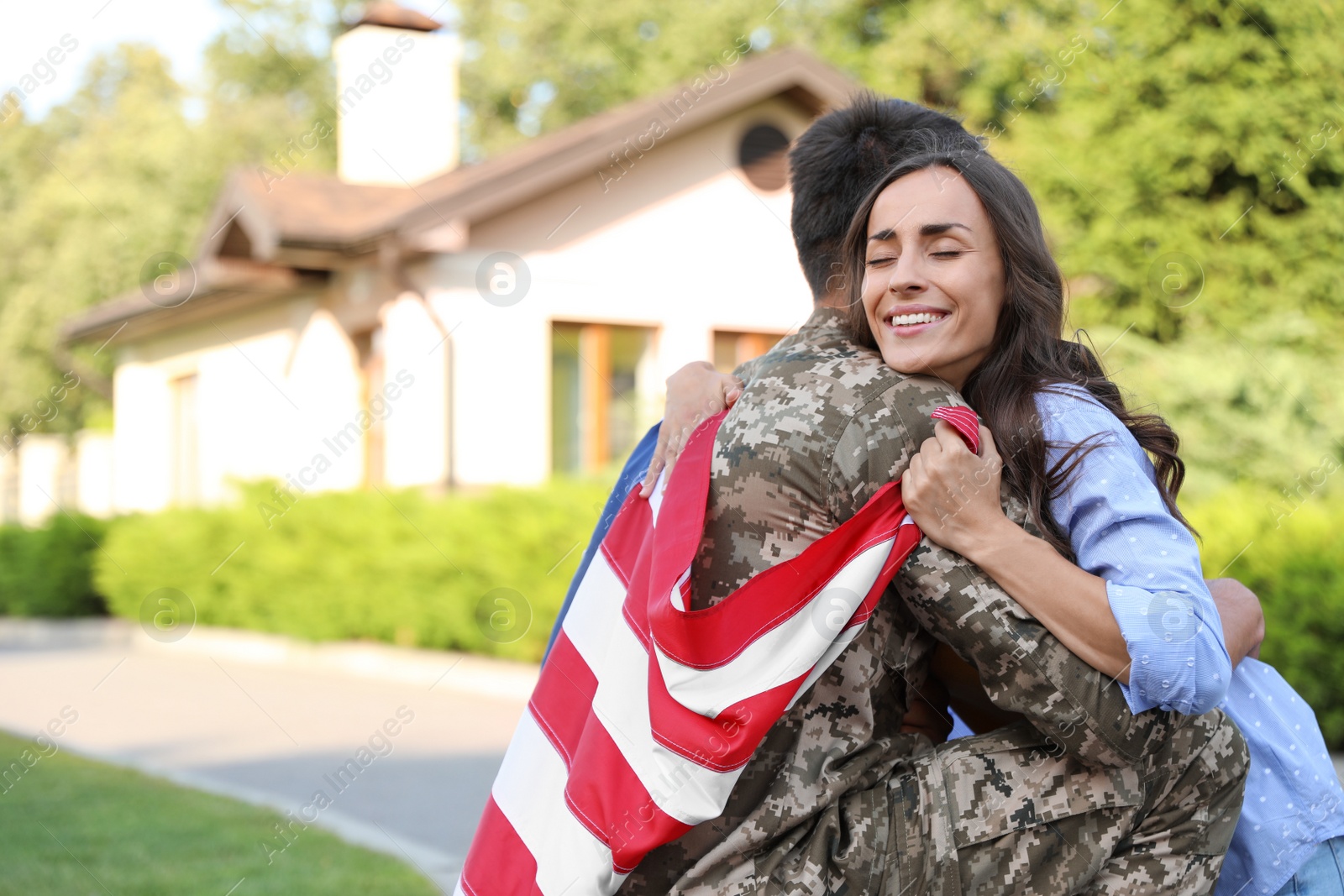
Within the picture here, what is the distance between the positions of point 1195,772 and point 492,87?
1440 inches

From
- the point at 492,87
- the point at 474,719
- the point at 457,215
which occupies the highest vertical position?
the point at 492,87

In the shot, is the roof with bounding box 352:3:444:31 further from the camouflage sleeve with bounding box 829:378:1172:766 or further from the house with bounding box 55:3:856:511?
the camouflage sleeve with bounding box 829:378:1172:766

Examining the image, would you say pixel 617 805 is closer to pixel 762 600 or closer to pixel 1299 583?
pixel 762 600

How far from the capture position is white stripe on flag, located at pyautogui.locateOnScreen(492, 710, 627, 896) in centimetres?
234

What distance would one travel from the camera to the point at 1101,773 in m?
2.34

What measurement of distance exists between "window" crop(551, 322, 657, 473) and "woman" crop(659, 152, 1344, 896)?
13.1 meters

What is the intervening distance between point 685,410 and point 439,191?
12.8 metres

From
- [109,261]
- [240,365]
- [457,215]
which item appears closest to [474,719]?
[457,215]

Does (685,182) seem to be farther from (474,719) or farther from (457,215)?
(474,719)

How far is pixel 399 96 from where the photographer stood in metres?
19.6

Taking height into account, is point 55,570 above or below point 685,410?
below

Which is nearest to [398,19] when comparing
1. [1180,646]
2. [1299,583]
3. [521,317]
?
[521,317]

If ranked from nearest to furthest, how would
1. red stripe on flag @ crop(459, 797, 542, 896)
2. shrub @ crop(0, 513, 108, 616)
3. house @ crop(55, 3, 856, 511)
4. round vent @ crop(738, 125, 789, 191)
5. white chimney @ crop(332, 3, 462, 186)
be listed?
red stripe on flag @ crop(459, 797, 542, 896) → house @ crop(55, 3, 856, 511) → round vent @ crop(738, 125, 789, 191) → shrub @ crop(0, 513, 108, 616) → white chimney @ crop(332, 3, 462, 186)

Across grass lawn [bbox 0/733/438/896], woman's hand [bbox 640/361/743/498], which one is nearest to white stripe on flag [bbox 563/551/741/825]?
woman's hand [bbox 640/361/743/498]
